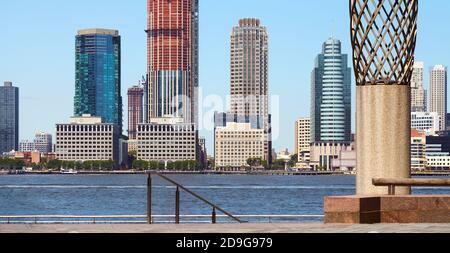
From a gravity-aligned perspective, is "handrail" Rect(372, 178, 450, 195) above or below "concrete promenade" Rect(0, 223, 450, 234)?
above

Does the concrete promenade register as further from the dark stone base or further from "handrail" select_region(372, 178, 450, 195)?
"handrail" select_region(372, 178, 450, 195)

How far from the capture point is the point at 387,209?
17984 millimetres

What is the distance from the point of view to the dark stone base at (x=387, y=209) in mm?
17125

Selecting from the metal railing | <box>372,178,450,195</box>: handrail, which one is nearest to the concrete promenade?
<box>372,178,450,195</box>: handrail

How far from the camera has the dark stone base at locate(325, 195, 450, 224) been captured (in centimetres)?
1712

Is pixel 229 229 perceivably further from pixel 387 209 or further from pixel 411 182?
pixel 411 182

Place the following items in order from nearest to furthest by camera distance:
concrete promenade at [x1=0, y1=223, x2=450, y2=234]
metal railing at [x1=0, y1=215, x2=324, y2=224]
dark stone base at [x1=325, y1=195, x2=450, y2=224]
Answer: concrete promenade at [x1=0, y1=223, x2=450, y2=234] → dark stone base at [x1=325, y1=195, x2=450, y2=224] → metal railing at [x1=0, y1=215, x2=324, y2=224]

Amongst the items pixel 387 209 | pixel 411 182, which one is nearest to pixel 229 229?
pixel 387 209

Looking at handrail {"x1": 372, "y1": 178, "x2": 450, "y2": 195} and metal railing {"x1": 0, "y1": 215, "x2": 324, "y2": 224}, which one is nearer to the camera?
handrail {"x1": 372, "y1": 178, "x2": 450, "y2": 195}

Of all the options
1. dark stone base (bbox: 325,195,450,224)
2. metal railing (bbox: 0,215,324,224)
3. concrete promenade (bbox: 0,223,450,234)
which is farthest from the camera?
metal railing (bbox: 0,215,324,224)

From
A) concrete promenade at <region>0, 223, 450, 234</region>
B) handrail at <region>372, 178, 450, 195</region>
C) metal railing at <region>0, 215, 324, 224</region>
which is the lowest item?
metal railing at <region>0, 215, 324, 224</region>
